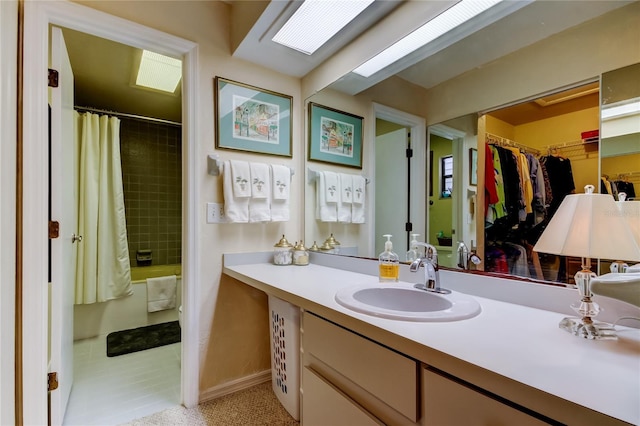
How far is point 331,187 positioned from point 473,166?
0.90 metres

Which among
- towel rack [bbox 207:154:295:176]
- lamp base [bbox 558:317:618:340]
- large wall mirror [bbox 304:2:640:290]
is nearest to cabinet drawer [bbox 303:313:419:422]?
lamp base [bbox 558:317:618:340]

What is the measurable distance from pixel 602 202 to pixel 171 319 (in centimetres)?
322

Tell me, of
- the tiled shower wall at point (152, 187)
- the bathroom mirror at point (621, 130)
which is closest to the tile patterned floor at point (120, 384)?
the tiled shower wall at point (152, 187)

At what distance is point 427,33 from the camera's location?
132 cm

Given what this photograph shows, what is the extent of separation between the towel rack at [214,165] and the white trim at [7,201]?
782 mm

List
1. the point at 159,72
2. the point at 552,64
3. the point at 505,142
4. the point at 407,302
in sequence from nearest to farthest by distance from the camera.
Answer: the point at 552,64 < the point at 505,142 < the point at 407,302 < the point at 159,72

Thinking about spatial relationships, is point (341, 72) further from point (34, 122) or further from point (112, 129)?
point (112, 129)

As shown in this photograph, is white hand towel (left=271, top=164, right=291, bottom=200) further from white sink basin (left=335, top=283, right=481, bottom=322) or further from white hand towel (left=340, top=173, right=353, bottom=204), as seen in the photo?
white sink basin (left=335, top=283, right=481, bottom=322)

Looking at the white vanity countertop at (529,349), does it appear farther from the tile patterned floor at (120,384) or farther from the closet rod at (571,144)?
the tile patterned floor at (120,384)

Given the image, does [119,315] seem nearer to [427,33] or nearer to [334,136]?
[334,136]

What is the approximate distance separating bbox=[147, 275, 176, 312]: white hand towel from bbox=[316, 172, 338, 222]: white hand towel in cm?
185

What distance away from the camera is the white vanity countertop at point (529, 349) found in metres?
0.49

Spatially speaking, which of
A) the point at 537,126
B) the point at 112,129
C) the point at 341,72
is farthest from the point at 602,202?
the point at 112,129

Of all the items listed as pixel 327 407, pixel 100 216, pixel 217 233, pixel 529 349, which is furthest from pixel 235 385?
pixel 100 216
